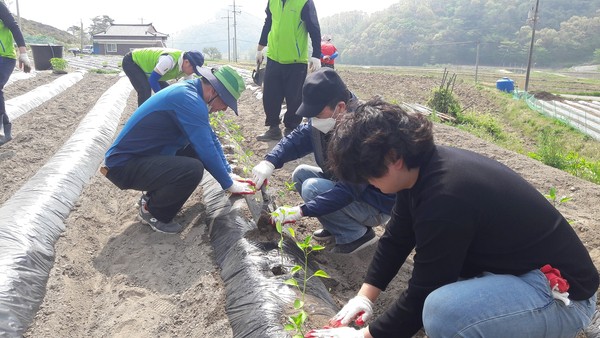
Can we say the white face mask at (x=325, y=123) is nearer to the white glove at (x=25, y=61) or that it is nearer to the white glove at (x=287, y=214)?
the white glove at (x=287, y=214)

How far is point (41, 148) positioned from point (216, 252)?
11.8 ft

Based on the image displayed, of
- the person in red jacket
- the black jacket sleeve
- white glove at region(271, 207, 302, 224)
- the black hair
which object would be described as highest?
the black jacket sleeve

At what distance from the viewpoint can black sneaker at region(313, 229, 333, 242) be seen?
11.3 feet

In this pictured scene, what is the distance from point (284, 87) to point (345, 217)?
A: 2.89 m

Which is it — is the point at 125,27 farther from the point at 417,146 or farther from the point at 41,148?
the point at 417,146

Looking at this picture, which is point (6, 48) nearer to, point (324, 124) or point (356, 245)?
point (324, 124)

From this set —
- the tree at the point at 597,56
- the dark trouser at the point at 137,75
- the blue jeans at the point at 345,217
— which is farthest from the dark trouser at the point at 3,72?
the tree at the point at 597,56

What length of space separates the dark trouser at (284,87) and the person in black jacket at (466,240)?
12.9 feet

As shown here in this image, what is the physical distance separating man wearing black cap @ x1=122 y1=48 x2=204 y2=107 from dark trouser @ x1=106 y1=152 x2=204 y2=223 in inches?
75.8

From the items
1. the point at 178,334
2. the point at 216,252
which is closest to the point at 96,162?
the point at 216,252

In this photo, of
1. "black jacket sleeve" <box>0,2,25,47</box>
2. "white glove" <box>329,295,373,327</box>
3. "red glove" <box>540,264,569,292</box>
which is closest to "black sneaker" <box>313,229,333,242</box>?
"white glove" <box>329,295,373,327</box>

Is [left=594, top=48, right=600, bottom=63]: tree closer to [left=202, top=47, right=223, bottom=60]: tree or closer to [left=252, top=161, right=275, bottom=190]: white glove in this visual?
[left=202, top=47, right=223, bottom=60]: tree

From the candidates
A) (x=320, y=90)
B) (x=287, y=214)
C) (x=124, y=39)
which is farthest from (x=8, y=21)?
(x=124, y=39)

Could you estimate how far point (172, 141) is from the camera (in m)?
3.38
